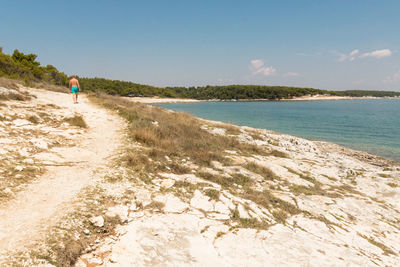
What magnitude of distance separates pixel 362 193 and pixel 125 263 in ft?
33.4

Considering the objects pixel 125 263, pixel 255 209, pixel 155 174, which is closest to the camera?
pixel 125 263

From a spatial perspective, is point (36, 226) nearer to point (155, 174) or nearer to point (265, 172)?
point (155, 174)

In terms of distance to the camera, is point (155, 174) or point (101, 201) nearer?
point (101, 201)

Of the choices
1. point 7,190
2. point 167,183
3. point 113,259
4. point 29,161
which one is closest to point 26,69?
point 29,161

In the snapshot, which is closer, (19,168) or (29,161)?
(19,168)

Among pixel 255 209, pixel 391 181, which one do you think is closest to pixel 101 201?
pixel 255 209

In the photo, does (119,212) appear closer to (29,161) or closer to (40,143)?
(29,161)

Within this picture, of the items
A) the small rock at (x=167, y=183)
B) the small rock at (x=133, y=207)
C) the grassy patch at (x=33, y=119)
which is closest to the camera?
the small rock at (x=133, y=207)

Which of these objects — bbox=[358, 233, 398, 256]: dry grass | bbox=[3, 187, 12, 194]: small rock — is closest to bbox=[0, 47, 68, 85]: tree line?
bbox=[3, 187, 12, 194]: small rock

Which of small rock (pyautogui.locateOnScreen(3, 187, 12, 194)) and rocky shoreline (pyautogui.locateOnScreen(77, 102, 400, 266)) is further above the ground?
small rock (pyautogui.locateOnScreen(3, 187, 12, 194))

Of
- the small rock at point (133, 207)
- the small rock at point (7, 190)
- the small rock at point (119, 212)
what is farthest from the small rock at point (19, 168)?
the small rock at point (133, 207)

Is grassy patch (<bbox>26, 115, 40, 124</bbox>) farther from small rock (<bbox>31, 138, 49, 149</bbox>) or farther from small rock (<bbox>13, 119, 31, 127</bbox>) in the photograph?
small rock (<bbox>31, 138, 49, 149</bbox>)

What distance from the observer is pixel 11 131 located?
291 inches

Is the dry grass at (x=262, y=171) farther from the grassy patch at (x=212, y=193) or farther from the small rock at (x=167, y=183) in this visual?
the small rock at (x=167, y=183)
